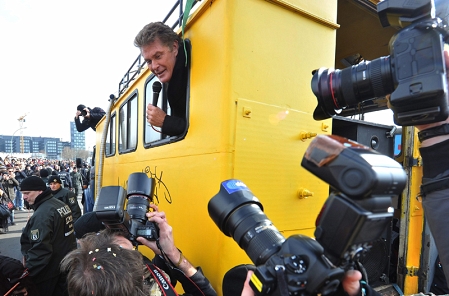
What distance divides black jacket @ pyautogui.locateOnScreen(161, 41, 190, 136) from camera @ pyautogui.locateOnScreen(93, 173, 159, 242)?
1.50 feet

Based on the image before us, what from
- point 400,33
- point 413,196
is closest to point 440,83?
point 400,33

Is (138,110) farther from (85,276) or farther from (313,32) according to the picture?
(85,276)

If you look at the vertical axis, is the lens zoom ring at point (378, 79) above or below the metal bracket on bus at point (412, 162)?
above

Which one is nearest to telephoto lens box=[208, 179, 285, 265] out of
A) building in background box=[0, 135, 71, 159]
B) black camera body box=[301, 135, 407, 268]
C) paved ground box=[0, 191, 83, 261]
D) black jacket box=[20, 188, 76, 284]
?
black camera body box=[301, 135, 407, 268]

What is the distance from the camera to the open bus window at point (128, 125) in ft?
11.5

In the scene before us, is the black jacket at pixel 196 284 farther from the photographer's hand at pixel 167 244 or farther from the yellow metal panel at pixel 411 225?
the yellow metal panel at pixel 411 225

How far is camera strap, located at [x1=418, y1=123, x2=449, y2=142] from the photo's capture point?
45.8 inches

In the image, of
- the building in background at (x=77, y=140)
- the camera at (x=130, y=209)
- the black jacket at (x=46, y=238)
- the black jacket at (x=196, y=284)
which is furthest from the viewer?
the building in background at (x=77, y=140)

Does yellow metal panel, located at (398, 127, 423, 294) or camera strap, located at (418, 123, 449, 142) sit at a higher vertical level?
camera strap, located at (418, 123, 449, 142)

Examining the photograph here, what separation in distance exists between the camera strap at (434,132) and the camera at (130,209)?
1.41 m

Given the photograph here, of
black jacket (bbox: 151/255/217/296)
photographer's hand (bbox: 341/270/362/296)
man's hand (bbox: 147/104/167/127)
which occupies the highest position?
man's hand (bbox: 147/104/167/127)

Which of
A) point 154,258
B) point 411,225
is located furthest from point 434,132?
point 154,258

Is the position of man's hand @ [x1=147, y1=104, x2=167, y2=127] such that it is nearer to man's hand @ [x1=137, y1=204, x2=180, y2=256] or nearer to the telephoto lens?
man's hand @ [x1=137, y1=204, x2=180, y2=256]

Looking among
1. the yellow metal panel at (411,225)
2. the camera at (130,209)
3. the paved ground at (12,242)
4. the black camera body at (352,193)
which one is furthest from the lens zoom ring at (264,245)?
the paved ground at (12,242)
